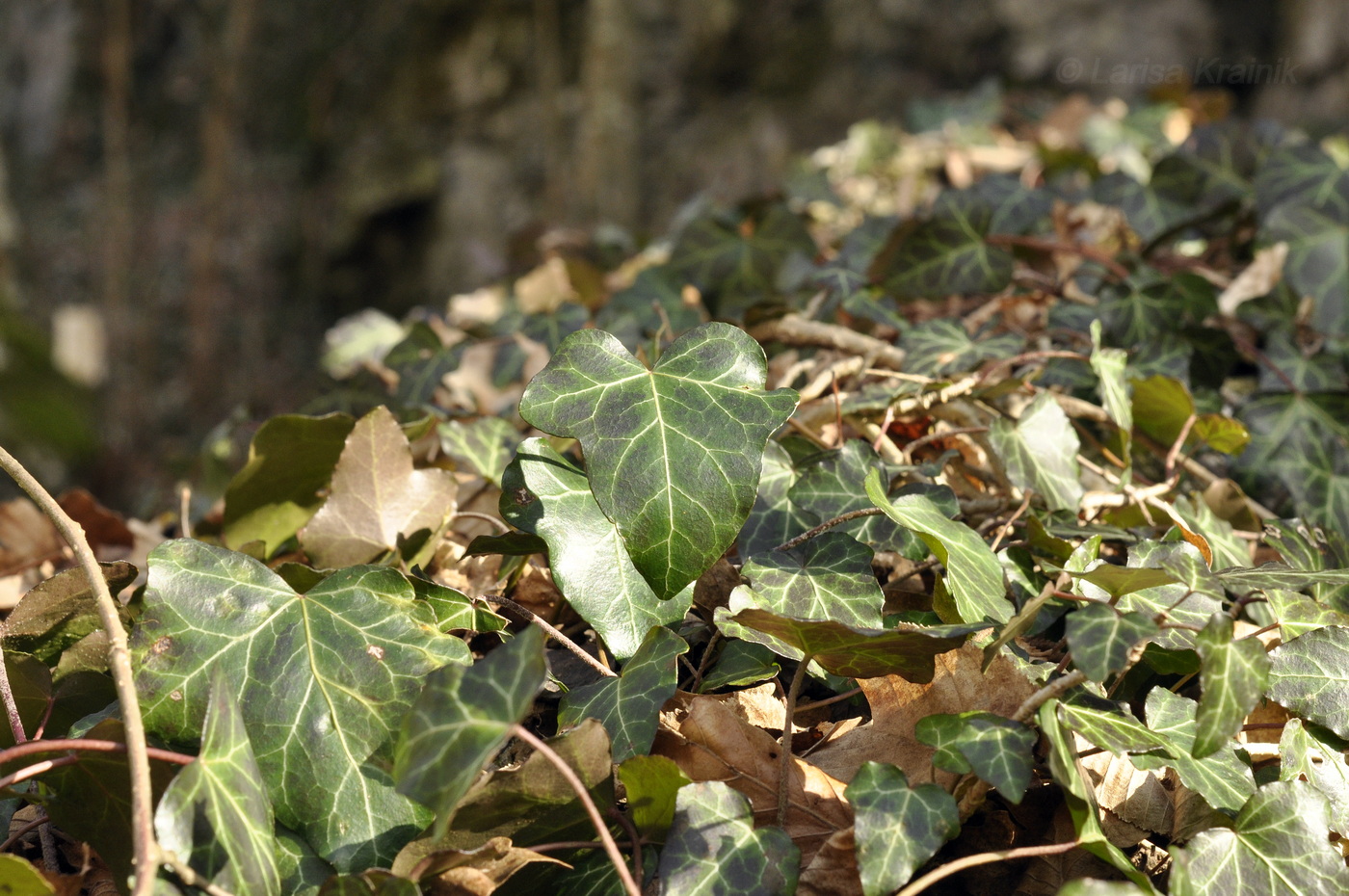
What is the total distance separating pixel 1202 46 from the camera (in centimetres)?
268

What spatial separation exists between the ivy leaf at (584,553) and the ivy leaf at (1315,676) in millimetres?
382

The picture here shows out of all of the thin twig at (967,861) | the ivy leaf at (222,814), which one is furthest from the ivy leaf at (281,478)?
the thin twig at (967,861)

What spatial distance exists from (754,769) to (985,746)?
148 mm

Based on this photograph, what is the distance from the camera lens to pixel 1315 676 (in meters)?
0.58

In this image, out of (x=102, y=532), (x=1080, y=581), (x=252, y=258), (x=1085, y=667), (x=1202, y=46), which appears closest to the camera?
(x=1085, y=667)

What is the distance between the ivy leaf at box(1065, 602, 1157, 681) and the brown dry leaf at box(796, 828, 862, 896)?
0.16 meters

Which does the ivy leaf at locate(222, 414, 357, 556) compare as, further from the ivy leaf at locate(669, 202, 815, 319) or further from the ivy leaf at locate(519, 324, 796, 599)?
the ivy leaf at locate(669, 202, 815, 319)

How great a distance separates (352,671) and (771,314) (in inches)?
26.0

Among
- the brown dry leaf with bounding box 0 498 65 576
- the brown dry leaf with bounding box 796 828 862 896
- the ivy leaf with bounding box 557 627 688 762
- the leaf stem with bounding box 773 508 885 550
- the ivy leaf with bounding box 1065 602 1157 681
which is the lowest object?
the brown dry leaf with bounding box 0 498 65 576

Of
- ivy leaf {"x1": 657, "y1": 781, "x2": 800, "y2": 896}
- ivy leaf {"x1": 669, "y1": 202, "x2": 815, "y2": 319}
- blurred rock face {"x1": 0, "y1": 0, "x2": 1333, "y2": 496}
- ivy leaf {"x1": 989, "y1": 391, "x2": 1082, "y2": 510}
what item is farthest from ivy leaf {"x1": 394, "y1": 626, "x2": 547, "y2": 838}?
blurred rock face {"x1": 0, "y1": 0, "x2": 1333, "y2": 496}

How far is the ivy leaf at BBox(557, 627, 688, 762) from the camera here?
55 cm

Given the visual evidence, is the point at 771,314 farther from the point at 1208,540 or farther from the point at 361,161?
the point at 361,161

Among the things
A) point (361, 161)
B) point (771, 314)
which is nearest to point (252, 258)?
point (361, 161)

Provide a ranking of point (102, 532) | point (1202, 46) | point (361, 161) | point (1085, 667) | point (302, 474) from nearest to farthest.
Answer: point (1085, 667) → point (302, 474) → point (102, 532) → point (1202, 46) → point (361, 161)
